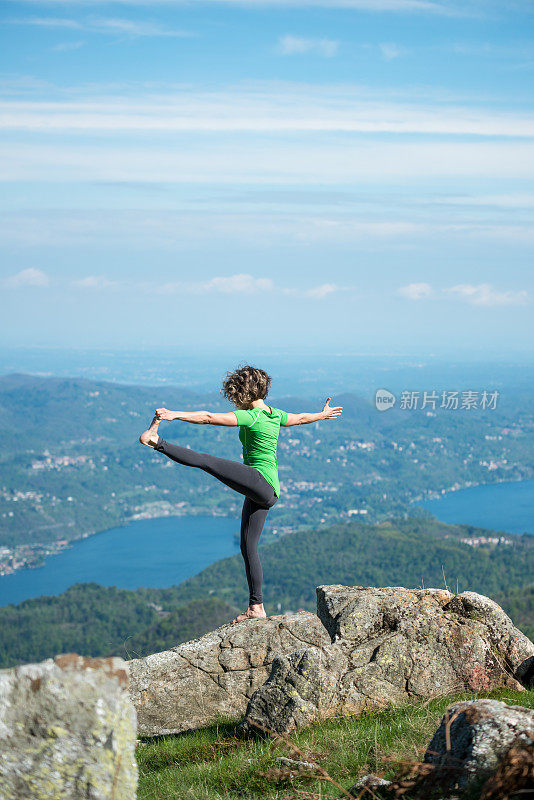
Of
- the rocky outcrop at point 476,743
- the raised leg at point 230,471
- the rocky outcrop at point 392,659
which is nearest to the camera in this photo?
the rocky outcrop at point 476,743

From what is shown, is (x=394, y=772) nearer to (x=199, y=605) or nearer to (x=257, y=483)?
(x=257, y=483)

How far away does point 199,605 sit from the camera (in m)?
90.9

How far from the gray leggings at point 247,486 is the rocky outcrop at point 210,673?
558 millimetres

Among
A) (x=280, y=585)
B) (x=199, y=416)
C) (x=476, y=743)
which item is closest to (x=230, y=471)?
(x=199, y=416)

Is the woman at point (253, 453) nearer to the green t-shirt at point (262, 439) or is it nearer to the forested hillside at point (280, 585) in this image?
the green t-shirt at point (262, 439)

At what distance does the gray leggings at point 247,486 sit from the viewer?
22.9ft

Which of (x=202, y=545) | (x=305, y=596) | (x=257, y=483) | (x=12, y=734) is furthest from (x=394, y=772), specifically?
(x=202, y=545)

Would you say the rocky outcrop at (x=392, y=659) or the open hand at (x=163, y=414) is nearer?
the rocky outcrop at (x=392, y=659)

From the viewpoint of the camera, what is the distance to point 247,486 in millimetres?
7555

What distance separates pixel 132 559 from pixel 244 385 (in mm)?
163346

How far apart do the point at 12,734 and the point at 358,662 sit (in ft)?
13.4

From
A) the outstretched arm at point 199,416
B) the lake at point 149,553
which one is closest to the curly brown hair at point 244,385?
the outstretched arm at point 199,416

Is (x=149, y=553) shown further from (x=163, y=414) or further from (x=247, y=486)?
(x=163, y=414)

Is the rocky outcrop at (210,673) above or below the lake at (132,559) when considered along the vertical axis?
above
